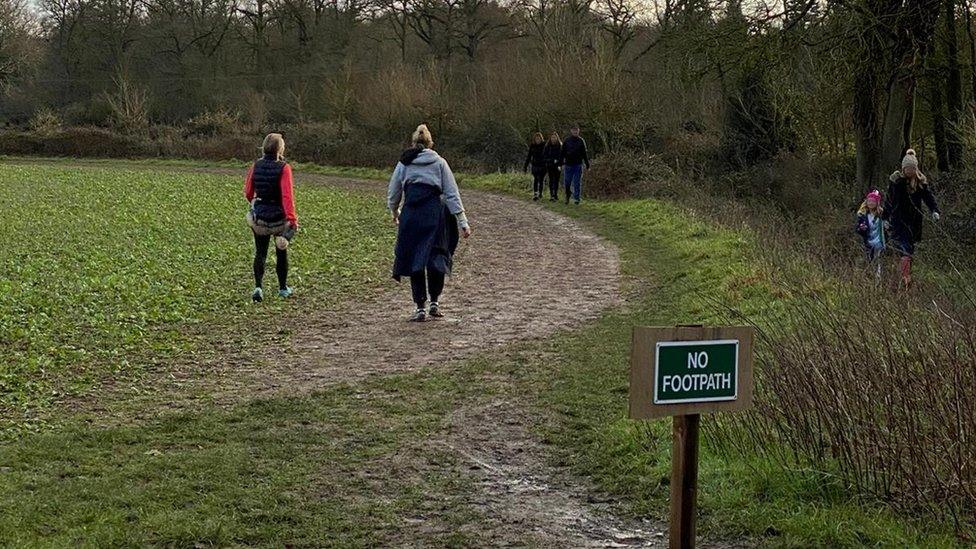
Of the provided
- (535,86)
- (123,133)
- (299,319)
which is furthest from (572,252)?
(123,133)

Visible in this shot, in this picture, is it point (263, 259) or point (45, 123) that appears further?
point (45, 123)

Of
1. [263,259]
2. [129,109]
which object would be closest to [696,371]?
[263,259]

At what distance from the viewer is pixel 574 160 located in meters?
27.3

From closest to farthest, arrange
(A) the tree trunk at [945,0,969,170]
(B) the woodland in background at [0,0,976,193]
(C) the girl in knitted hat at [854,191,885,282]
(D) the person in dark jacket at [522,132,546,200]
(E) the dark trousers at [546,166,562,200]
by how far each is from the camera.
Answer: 1. (C) the girl in knitted hat at [854,191,885,282]
2. (B) the woodland in background at [0,0,976,193]
3. (A) the tree trunk at [945,0,969,170]
4. (E) the dark trousers at [546,166,562,200]
5. (D) the person in dark jacket at [522,132,546,200]

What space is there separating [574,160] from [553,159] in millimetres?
852

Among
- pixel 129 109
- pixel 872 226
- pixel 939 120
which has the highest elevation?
pixel 129 109

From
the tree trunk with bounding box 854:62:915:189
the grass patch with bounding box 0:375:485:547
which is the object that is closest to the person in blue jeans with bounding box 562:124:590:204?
the tree trunk with bounding box 854:62:915:189

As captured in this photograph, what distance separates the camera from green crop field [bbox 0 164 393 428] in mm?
9555

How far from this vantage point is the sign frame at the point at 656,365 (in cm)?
430

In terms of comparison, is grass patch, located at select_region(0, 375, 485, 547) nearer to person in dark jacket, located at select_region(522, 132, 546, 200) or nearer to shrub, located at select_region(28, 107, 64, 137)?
person in dark jacket, located at select_region(522, 132, 546, 200)

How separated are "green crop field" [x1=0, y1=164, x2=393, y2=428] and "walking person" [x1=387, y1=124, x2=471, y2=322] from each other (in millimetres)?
1705

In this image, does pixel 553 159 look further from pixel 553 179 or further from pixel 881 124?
pixel 881 124

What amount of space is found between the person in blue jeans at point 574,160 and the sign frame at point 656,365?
22219 mm

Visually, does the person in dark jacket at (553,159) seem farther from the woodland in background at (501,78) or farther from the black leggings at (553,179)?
the woodland in background at (501,78)
